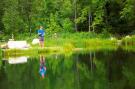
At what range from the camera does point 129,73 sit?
15.6m

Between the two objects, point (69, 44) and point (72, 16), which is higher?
point (72, 16)

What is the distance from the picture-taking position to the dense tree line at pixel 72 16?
162 ft

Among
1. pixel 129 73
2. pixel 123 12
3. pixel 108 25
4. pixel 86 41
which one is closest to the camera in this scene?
pixel 129 73

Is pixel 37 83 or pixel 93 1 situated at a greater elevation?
pixel 93 1

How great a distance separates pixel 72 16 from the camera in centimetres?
5766

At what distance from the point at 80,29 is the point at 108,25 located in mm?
4447

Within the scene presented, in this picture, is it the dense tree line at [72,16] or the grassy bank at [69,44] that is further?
the dense tree line at [72,16]

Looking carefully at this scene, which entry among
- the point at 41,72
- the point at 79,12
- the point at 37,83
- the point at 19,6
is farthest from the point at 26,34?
the point at 37,83

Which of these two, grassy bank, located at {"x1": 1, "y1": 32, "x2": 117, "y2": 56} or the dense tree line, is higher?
the dense tree line

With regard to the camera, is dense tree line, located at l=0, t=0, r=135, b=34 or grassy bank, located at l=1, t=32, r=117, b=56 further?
dense tree line, located at l=0, t=0, r=135, b=34

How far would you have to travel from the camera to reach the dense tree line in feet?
162

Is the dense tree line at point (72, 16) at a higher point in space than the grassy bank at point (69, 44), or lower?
higher

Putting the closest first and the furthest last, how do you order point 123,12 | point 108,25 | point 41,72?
point 41,72
point 123,12
point 108,25

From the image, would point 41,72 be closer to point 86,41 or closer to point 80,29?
point 86,41
